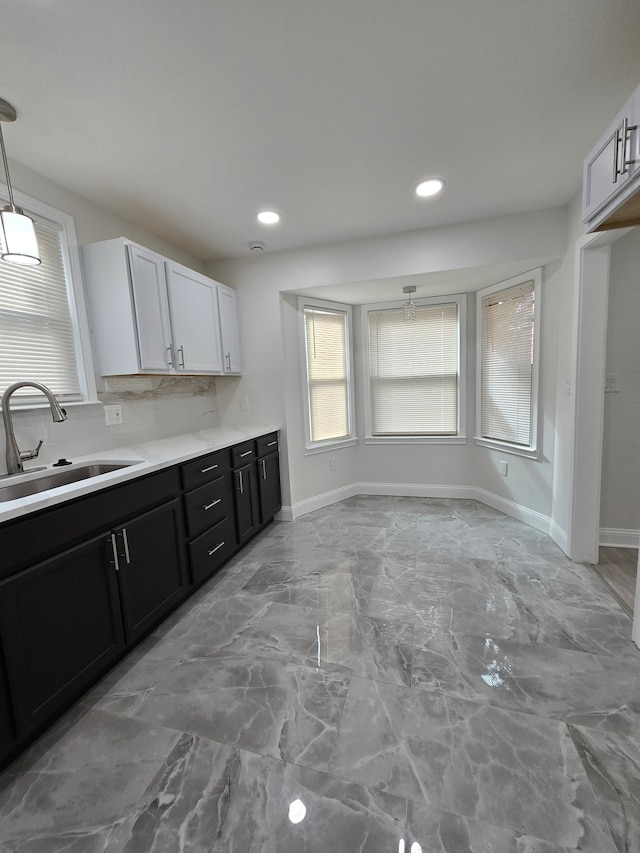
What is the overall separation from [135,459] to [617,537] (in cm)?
344

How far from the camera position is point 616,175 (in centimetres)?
142

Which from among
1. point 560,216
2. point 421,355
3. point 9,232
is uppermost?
point 560,216

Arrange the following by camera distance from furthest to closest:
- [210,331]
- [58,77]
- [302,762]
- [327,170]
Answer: [210,331]
[327,170]
[58,77]
[302,762]

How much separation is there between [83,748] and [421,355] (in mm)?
3785

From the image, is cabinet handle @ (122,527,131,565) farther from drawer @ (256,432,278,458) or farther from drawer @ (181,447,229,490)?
drawer @ (256,432,278,458)

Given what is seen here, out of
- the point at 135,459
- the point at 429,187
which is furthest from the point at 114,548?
the point at 429,187

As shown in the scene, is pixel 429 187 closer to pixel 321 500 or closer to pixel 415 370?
pixel 415 370

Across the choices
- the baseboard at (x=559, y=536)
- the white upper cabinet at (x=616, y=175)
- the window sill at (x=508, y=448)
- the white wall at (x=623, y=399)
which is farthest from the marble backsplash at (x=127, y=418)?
the white wall at (x=623, y=399)

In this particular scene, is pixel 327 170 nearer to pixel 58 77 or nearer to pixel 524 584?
→ pixel 58 77

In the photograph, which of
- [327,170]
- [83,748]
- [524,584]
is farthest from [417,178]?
[83,748]

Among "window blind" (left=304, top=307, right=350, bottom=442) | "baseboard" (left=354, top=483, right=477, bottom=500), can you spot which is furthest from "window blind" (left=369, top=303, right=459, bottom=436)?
"baseboard" (left=354, top=483, right=477, bottom=500)

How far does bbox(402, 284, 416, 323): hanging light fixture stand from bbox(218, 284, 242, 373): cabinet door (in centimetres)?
161

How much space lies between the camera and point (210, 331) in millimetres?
2979

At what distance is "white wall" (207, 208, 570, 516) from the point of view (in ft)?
9.17
